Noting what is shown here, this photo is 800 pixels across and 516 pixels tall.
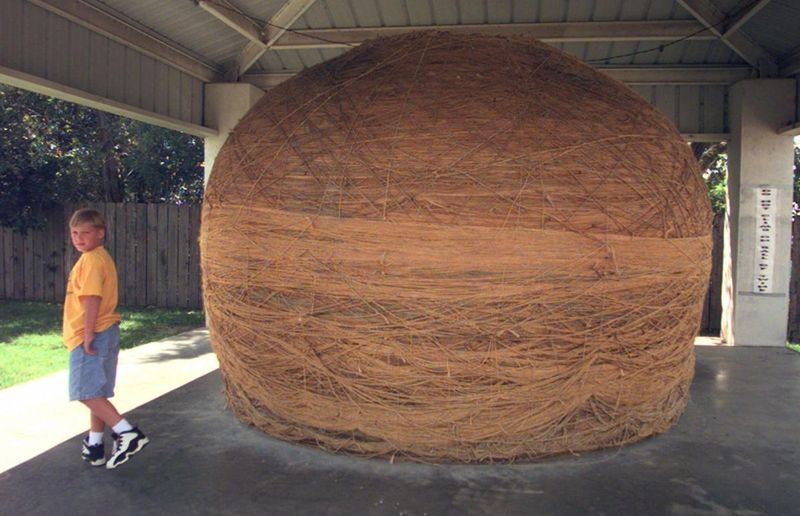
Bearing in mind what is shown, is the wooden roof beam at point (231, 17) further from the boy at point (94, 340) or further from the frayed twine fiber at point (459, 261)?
the boy at point (94, 340)

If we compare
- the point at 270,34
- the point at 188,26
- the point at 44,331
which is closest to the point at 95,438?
the point at 188,26

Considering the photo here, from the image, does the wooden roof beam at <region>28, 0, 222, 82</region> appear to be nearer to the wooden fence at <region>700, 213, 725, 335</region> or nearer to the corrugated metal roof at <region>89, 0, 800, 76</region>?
the corrugated metal roof at <region>89, 0, 800, 76</region>

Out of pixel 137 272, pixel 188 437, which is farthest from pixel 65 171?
pixel 188 437

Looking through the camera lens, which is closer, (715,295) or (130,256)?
(715,295)

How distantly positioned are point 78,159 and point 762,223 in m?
12.6

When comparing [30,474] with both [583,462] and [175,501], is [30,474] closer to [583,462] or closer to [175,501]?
[175,501]

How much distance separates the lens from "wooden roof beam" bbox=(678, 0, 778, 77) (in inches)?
306

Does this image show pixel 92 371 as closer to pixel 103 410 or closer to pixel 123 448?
pixel 103 410

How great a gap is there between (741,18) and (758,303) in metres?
3.82

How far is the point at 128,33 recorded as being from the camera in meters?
7.57

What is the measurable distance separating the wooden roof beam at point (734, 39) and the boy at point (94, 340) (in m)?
6.59

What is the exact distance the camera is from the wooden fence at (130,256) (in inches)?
516

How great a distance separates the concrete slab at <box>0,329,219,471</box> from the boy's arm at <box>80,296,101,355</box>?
960mm

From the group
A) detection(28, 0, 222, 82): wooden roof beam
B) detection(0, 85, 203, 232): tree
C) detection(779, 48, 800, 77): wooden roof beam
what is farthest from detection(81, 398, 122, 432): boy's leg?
detection(0, 85, 203, 232): tree
